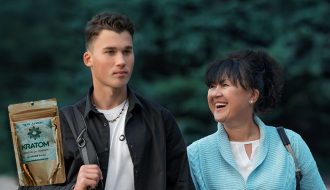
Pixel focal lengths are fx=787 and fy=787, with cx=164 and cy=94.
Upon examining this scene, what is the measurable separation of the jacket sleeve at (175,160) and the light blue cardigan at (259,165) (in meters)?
0.50

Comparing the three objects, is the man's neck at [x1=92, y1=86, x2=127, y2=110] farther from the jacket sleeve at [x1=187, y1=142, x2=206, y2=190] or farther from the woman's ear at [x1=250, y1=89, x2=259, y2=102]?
the woman's ear at [x1=250, y1=89, x2=259, y2=102]

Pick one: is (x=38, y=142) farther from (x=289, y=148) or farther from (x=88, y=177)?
(x=289, y=148)

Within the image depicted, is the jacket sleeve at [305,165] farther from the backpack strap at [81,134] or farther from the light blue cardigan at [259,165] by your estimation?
the backpack strap at [81,134]

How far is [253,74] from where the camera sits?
14.3 ft

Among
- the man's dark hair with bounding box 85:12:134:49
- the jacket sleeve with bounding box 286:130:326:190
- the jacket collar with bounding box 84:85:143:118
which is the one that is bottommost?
the jacket sleeve with bounding box 286:130:326:190

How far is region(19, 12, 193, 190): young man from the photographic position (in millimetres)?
3529

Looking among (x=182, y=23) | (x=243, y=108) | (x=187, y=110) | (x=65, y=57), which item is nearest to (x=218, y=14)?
(x=182, y=23)

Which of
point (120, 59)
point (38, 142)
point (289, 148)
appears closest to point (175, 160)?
point (120, 59)

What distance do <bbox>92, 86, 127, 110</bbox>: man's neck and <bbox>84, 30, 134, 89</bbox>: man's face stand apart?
34mm

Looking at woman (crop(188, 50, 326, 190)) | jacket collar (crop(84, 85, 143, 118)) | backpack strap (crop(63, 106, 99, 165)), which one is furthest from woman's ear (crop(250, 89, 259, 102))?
backpack strap (crop(63, 106, 99, 165))

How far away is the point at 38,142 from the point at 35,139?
0.02 meters

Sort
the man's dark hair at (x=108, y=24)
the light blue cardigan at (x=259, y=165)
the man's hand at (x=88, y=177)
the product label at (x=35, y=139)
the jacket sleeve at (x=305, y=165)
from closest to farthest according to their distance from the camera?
the man's hand at (x=88, y=177), the product label at (x=35, y=139), the man's dark hair at (x=108, y=24), the light blue cardigan at (x=259, y=165), the jacket sleeve at (x=305, y=165)

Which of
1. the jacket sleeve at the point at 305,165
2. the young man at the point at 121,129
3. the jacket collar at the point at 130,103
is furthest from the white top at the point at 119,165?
the jacket sleeve at the point at 305,165

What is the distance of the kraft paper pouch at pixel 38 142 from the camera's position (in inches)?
136
